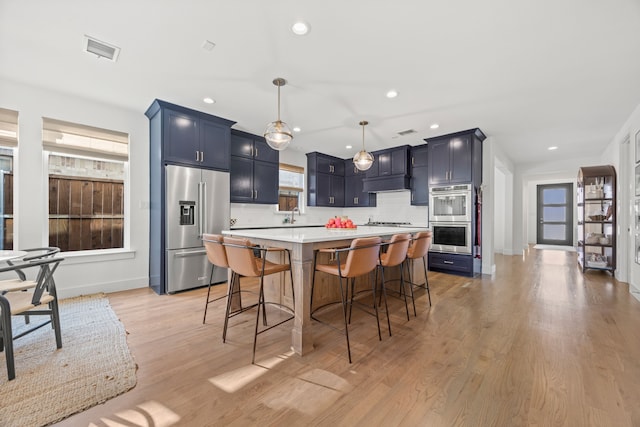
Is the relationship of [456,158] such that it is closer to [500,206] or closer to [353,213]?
[353,213]

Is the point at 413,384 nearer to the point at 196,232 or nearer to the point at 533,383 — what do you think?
the point at 533,383

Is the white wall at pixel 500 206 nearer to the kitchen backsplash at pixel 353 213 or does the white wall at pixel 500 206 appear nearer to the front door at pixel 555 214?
the front door at pixel 555 214

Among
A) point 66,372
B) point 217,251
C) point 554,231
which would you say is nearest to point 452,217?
point 217,251

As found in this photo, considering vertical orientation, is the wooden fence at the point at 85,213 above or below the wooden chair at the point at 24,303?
above

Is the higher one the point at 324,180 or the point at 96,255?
the point at 324,180

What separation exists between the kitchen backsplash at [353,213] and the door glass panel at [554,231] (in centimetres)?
690

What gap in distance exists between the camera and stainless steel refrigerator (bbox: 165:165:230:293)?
3605 millimetres

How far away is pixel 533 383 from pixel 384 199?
5120mm

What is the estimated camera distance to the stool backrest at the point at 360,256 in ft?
6.82

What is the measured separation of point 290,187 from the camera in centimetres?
611

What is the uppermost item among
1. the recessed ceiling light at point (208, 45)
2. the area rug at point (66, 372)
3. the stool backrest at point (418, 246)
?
the recessed ceiling light at point (208, 45)

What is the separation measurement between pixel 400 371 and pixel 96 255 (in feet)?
12.9

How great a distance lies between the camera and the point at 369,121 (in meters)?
4.26

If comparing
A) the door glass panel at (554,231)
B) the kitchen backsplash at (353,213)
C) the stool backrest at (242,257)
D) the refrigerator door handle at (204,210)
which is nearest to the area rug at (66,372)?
the stool backrest at (242,257)
